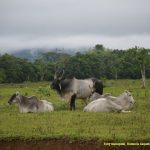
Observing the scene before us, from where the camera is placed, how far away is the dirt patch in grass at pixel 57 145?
1338 cm

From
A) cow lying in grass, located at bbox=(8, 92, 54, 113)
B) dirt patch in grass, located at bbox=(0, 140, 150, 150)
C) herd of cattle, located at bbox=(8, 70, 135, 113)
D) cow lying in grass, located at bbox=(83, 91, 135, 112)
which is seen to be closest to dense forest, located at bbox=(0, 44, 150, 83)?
herd of cattle, located at bbox=(8, 70, 135, 113)

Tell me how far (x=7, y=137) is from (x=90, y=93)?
35.5 ft

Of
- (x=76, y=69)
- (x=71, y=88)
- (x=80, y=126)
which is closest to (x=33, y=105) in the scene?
(x=71, y=88)

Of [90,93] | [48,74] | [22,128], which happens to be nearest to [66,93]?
[90,93]

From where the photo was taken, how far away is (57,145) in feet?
46.2

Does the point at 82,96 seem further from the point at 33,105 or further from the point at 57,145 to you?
the point at 57,145

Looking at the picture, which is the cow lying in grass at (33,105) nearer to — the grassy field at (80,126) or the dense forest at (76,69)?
the grassy field at (80,126)

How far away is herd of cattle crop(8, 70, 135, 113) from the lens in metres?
20.6

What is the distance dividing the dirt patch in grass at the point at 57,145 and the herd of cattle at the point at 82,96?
6435mm

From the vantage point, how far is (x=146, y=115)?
61.9 ft

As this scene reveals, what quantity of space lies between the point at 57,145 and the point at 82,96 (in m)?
11.0

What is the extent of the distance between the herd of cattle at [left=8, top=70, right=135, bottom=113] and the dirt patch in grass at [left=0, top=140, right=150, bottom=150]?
6435 mm

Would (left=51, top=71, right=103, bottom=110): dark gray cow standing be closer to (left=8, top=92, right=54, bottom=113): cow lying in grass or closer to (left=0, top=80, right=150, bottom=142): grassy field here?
(left=8, top=92, right=54, bottom=113): cow lying in grass

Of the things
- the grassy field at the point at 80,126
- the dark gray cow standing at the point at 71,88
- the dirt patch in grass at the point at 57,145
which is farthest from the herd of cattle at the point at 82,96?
the dirt patch in grass at the point at 57,145
